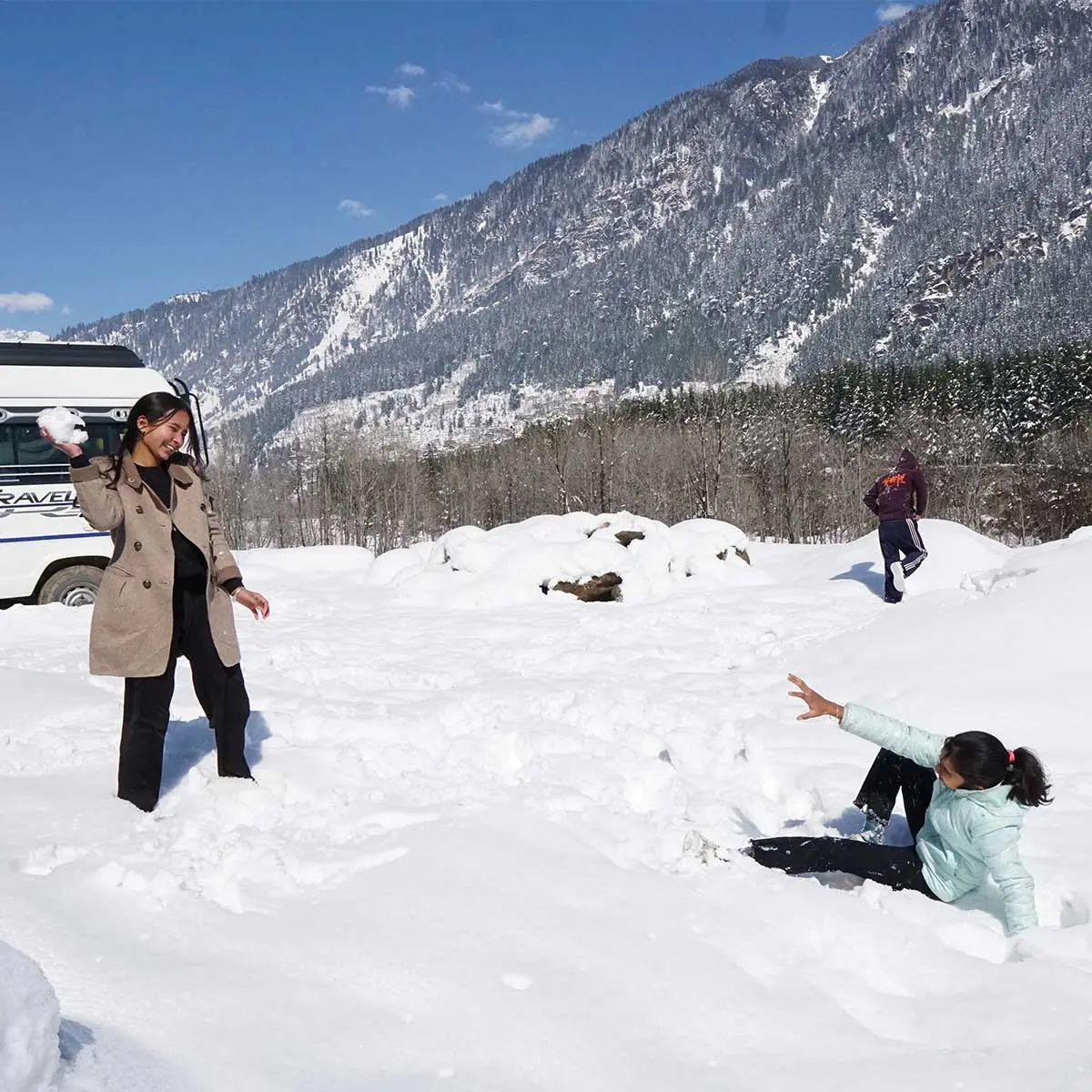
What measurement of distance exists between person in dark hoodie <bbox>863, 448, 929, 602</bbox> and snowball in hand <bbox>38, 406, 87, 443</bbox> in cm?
978

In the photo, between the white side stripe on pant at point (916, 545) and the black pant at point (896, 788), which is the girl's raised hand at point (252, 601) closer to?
the black pant at point (896, 788)

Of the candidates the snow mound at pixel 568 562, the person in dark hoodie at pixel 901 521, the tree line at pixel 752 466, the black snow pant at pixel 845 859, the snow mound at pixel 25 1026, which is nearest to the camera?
the snow mound at pixel 25 1026

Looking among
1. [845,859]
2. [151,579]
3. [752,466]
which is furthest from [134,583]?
[752,466]

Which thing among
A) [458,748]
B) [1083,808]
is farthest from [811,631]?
[458,748]

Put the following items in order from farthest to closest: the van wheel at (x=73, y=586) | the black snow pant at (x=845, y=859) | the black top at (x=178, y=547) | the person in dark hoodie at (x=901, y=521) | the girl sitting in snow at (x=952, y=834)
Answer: the person in dark hoodie at (x=901, y=521) < the van wheel at (x=73, y=586) < the black top at (x=178, y=547) < the black snow pant at (x=845, y=859) < the girl sitting in snow at (x=952, y=834)

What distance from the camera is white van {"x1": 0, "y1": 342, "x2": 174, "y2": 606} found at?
8.66m

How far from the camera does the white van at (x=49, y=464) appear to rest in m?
8.66

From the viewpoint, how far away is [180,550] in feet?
11.7

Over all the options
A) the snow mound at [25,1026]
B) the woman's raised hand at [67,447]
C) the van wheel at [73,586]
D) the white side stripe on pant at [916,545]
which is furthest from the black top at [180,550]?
the white side stripe on pant at [916,545]

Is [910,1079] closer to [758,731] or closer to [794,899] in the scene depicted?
[794,899]

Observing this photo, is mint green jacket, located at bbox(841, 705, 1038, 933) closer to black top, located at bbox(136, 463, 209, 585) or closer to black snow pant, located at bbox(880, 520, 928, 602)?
black top, located at bbox(136, 463, 209, 585)

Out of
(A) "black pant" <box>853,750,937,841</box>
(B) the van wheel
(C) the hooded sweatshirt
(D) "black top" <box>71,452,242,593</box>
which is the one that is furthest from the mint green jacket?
(B) the van wheel

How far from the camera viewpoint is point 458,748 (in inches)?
188

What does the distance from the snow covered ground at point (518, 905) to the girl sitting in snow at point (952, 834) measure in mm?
121
